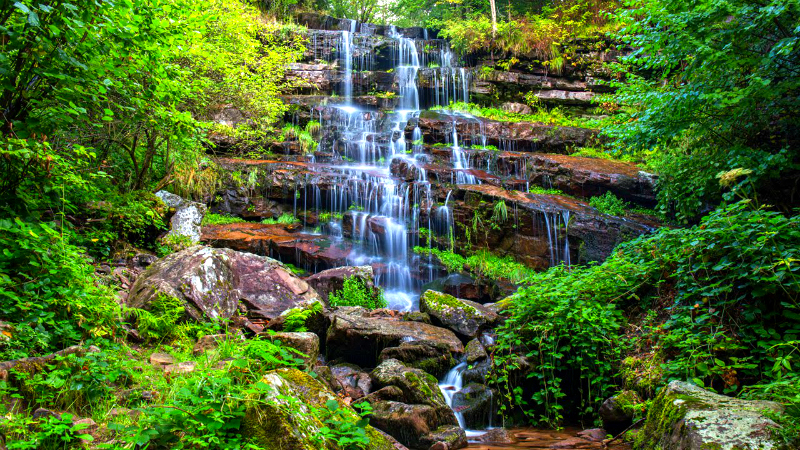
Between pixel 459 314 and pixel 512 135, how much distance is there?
33.5ft

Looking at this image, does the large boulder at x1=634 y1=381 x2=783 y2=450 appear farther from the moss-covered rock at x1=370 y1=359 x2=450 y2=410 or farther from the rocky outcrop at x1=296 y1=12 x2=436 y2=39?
the rocky outcrop at x1=296 y1=12 x2=436 y2=39

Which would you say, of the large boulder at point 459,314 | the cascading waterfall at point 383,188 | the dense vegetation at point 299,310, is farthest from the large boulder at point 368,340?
the cascading waterfall at point 383,188

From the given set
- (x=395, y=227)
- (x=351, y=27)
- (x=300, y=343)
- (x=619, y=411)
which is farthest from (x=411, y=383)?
(x=351, y=27)

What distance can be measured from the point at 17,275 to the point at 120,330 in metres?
0.95

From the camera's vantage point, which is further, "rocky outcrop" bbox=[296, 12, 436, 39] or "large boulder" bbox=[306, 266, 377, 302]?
"rocky outcrop" bbox=[296, 12, 436, 39]

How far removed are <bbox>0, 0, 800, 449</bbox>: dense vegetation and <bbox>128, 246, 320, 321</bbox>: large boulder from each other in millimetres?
333

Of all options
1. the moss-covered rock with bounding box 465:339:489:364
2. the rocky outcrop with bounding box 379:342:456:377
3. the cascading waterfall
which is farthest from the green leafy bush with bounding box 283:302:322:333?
the cascading waterfall

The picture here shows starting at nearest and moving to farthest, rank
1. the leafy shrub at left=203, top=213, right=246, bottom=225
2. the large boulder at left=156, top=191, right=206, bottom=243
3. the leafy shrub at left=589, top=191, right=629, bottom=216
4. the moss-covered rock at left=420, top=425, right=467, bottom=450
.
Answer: the moss-covered rock at left=420, top=425, right=467, bottom=450 < the large boulder at left=156, top=191, right=206, bottom=243 < the leafy shrub at left=203, top=213, right=246, bottom=225 < the leafy shrub at left=589, top=191, right=629, bottom=216

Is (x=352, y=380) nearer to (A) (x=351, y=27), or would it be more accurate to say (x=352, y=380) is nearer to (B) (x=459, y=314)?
(B) (x=459, y=314)

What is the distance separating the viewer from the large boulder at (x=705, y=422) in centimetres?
238

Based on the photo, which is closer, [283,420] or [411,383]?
[283,420]

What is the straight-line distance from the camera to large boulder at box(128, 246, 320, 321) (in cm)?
504

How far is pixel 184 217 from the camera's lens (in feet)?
28.5

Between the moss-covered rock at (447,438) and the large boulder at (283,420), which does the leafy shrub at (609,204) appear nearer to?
the moss-covered rock at (447,438)
